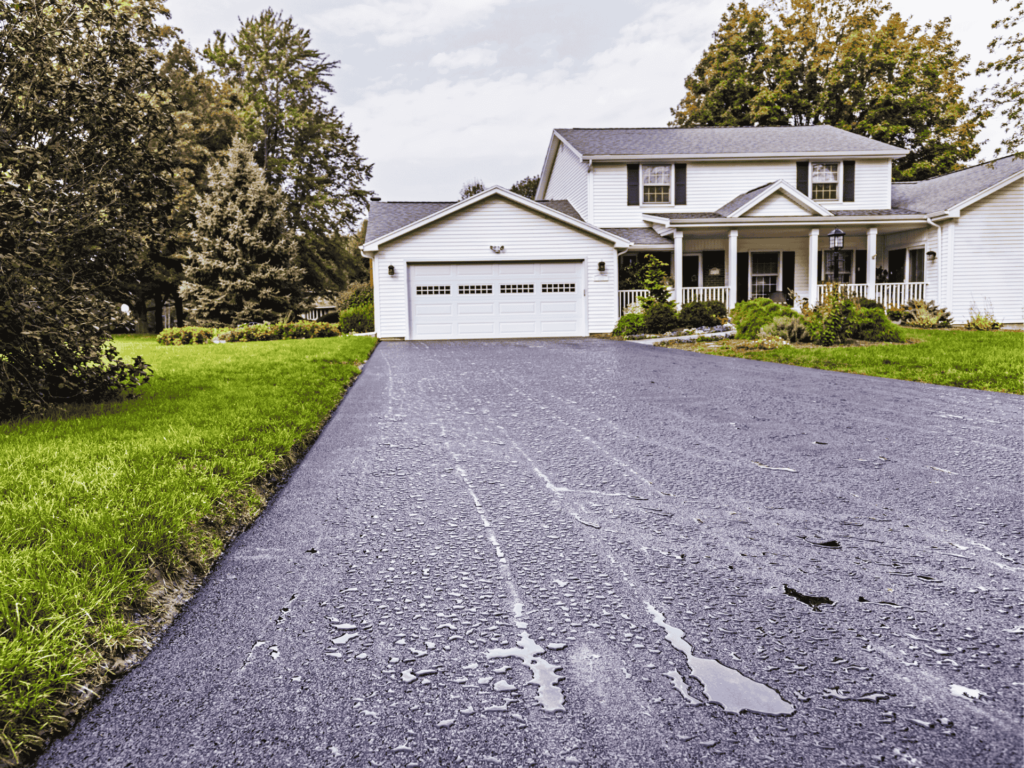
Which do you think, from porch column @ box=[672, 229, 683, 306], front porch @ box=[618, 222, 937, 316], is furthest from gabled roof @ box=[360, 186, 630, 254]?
front porch @ box=[618, 222, 937, 316]

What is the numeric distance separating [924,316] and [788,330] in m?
7.41

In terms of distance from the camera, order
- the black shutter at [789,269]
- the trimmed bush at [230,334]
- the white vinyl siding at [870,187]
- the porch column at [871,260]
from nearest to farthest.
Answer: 1. the trimmed bush at [230,334]
2. the porch column at [871,260]
3. the black shutter at [789,269]
4. the white vinyl siding at [870,187]

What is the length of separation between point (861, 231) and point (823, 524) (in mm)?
21949

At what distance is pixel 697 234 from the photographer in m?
20.8

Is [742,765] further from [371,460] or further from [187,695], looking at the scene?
[371,460]

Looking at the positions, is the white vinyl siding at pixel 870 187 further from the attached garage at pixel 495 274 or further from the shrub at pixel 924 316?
the attached garage at pixel 495 274

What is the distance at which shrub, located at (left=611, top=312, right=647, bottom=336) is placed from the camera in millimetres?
18094

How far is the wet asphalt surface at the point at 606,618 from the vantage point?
1641mm

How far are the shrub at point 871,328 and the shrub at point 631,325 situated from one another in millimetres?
5666

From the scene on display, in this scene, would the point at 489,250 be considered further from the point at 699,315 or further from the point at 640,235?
the point at 699,315

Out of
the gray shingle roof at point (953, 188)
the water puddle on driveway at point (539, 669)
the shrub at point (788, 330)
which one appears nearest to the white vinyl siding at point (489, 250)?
the shrub at point (788, 330)

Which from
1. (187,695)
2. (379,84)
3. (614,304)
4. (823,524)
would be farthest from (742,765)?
(379,84)

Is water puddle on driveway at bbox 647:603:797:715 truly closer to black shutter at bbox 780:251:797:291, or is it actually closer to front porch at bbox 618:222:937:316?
front porch at bbox 618:222:937:316

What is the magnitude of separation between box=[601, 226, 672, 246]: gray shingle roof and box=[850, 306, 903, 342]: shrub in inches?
312
